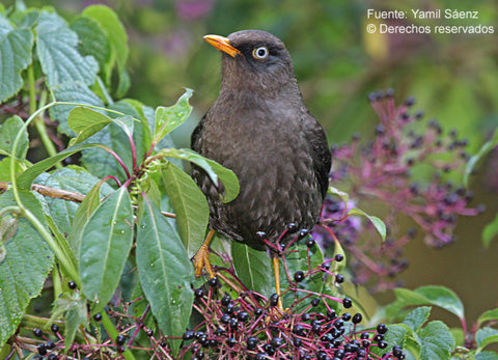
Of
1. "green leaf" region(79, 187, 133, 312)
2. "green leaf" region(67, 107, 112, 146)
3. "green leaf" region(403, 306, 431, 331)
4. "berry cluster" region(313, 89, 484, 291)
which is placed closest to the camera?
"green leaf" region(79, 187, 133, 312)

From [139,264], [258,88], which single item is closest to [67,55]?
[258,88]

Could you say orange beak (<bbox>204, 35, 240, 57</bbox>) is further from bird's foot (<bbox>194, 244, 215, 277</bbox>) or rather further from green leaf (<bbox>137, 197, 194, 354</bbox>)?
green leaf (<bbox>137, 197, 194, 354</bbox>)

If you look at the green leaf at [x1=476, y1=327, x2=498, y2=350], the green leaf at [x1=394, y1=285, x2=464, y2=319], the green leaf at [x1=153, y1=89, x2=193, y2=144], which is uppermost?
the green leaf at [x1=153, y1=89, x2=193, y2=144]

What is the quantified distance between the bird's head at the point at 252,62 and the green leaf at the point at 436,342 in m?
0.97

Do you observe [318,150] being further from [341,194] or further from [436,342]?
[436,342]

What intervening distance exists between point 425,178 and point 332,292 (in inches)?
97.8

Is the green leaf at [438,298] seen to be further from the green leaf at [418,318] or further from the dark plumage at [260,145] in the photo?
the dark plumage at [260,145]

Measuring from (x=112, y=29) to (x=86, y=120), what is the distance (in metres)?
0.97

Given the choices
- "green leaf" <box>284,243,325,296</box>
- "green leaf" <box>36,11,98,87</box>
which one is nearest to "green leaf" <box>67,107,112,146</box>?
"green leaf" <box>36,11,98,87</box>

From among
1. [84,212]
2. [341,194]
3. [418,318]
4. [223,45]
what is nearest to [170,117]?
[84,212]

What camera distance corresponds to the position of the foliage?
142cm

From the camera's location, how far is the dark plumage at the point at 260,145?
2.07 meters

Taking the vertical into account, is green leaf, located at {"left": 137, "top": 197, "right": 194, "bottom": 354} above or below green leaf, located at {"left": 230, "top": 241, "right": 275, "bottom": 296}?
above

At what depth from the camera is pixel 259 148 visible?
2.06m
